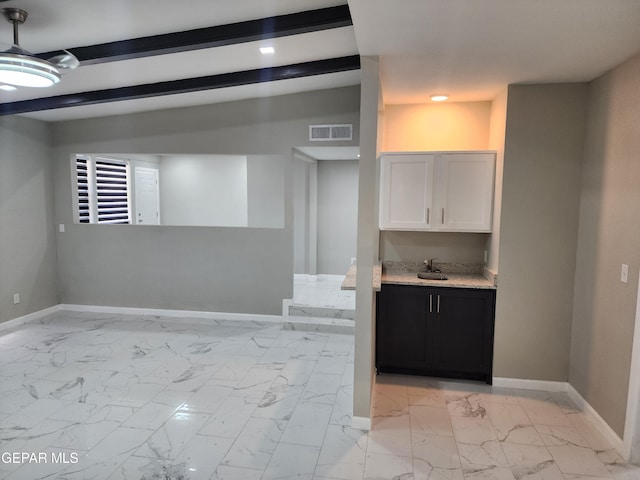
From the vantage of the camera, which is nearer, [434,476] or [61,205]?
[434,476]

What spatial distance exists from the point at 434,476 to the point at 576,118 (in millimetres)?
2881

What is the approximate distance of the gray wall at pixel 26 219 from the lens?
4703 millimetres

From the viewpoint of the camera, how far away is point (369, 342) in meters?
2.80

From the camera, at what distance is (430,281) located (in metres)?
3.51

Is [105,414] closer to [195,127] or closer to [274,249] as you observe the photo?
[274,249]

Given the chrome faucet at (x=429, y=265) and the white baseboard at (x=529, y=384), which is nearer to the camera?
the white baseboard at (x=529, y=384)

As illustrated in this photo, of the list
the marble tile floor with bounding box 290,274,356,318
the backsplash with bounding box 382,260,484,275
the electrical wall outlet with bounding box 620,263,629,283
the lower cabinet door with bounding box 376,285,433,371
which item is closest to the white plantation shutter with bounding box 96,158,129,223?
the marble tile floor with bounding box 290,274,356,318

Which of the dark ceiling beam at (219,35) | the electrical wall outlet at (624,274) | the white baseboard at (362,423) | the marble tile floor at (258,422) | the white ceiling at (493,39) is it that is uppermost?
the dark ceiling beam at (219,35)

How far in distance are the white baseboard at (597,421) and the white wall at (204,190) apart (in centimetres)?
565

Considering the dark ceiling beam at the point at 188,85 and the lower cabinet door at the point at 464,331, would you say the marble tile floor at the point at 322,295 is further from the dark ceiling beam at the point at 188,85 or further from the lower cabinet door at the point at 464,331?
the dark ceiling beam at the point at 188,85

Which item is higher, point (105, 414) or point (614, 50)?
point (614, 50)

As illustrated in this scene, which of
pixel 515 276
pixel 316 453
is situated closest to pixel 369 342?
pixel 316 453

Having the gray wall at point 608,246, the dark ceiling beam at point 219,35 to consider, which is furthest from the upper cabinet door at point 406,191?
the dark ceiling beam at point 219,35

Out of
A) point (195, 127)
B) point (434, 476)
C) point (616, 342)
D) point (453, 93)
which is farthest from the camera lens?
point (195, 127)
